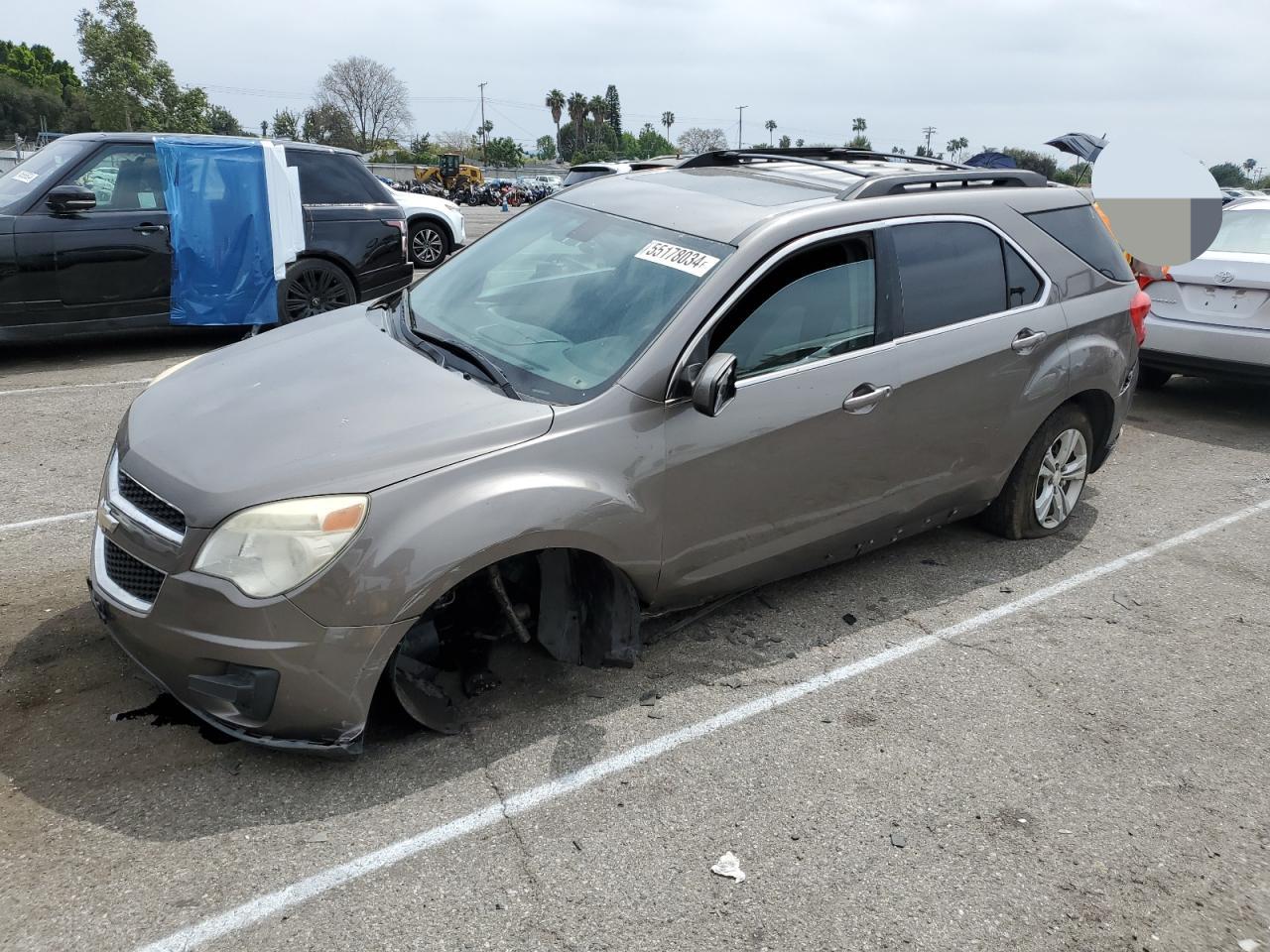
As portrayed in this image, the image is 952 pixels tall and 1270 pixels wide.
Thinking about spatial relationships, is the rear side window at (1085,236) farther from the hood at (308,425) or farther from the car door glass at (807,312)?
the hood at (308,425)

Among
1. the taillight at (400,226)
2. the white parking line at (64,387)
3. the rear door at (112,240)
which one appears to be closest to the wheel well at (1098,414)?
the white parking line at (64,387)

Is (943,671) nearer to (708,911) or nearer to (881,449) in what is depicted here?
(881,449)

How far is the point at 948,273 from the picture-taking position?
4.40m

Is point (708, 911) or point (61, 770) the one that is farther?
point (61, 770)

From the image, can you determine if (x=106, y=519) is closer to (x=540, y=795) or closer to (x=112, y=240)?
(x=540, y=795)

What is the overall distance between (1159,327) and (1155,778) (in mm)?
5532

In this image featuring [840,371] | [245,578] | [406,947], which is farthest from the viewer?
[840,371]

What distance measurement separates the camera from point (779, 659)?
4.00 metres

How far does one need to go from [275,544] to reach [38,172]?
290 inches

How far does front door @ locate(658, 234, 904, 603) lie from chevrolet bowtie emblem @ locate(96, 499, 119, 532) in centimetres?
182

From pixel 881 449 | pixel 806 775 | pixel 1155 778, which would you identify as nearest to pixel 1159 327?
pixel 881 449

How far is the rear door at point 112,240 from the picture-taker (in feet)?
26.8

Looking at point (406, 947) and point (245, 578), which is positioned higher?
point (245, 578)

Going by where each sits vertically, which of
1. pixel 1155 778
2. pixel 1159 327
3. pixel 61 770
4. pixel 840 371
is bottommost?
pixel 1155 778
